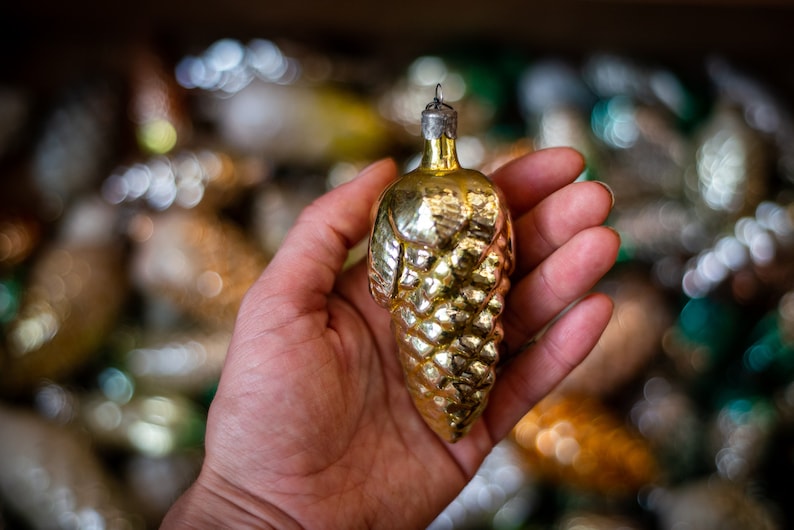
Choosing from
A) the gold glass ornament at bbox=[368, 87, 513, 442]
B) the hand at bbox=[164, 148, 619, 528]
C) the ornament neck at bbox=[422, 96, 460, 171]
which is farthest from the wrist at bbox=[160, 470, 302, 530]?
the ornament neck at bbox=[422, 96, 460, 171]

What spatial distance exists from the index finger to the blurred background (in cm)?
36

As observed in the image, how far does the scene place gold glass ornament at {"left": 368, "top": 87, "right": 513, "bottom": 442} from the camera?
69 centimetres

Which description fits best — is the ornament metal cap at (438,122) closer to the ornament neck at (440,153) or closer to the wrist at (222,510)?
the ornament neck at (440,153)

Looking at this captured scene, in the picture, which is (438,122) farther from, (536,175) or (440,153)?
(536,175)

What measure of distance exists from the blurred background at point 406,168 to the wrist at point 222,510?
1.41ft

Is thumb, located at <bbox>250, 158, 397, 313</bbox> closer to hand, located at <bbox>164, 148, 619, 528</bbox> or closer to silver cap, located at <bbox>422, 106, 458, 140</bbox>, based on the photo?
hand, located at <bbox>164, 148, 619, 528</bbox>

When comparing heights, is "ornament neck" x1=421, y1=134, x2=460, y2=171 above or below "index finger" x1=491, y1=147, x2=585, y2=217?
above

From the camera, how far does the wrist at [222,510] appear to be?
739 mm

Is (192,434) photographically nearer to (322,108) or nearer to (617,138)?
(322,108)

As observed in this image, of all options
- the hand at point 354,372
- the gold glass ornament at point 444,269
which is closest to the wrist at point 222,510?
the hand at point 354,372

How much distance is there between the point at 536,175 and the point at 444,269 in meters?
0.23

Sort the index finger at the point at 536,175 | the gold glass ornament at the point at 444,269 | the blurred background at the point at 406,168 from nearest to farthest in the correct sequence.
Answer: the gold glass ornament at the point at 444,269
the index finger at the point at 536,175
the blurred background at the point at 406,168

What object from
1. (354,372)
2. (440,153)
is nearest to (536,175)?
(440,153)

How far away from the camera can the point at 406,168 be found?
129 centimetres
